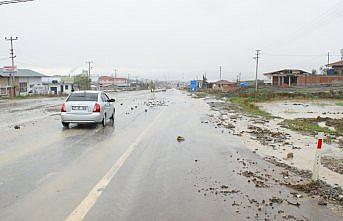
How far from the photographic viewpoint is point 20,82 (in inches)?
2712

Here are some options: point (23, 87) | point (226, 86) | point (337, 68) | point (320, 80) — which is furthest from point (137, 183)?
point (226, 86)

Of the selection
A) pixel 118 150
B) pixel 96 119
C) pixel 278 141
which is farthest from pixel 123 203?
pixel 96 119

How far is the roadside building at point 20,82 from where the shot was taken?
59088 millimetres

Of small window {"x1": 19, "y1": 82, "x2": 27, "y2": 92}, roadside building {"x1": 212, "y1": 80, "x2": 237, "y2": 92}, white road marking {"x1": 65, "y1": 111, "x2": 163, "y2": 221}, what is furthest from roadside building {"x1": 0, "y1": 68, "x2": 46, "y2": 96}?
white road marking {"x1": 65, "y1": 111, "x2": 163, "y2": 221}

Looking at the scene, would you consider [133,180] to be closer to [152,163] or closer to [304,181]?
[152,163]

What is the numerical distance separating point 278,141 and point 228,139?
5.73ft

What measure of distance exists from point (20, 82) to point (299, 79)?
56.7 meters

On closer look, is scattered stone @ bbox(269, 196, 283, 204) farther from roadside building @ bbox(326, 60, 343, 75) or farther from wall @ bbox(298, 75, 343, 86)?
roadside building @ bbox(326, 60, 343, 75)

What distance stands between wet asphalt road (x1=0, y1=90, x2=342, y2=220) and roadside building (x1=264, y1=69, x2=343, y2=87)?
195 feet

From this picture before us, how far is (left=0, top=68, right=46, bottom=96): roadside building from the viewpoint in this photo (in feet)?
194

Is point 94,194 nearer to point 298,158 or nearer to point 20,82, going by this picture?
point 298,158

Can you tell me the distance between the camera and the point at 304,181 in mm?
6734

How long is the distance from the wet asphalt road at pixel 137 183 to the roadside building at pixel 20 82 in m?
53.6

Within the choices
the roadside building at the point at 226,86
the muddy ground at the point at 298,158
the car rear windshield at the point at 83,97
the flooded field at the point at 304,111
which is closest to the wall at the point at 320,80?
the roadside building at the point at 226,86
